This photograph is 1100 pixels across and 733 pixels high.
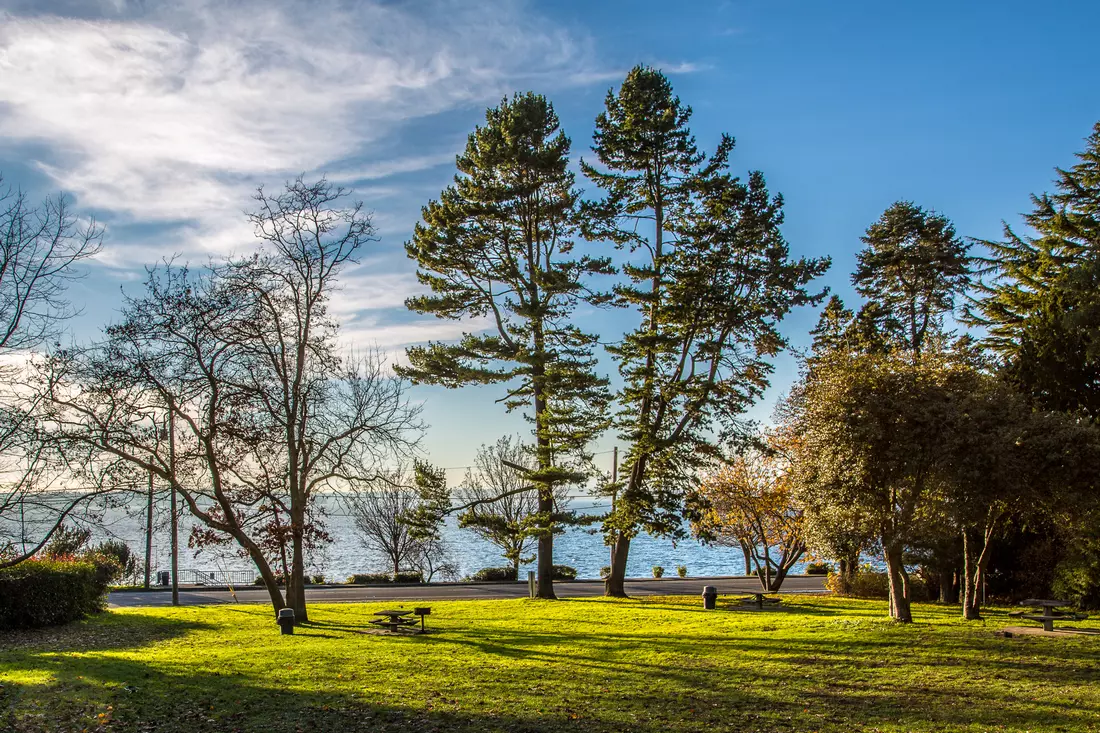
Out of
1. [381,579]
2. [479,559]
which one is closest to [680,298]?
[381,579]

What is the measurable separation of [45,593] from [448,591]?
59.6 ft

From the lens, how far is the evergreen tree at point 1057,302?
24.1 metres

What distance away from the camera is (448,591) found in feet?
122

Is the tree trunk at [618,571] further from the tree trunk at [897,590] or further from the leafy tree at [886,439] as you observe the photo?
the tree trunk at [897,590]

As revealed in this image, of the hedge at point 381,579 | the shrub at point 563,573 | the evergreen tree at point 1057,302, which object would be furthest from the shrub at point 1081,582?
the hedge at point 381,579

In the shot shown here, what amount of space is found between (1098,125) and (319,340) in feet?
108

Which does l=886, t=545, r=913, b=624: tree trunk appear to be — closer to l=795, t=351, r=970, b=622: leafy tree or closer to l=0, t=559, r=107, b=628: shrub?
l=795, t=351, r=970, b=622: leafy tree

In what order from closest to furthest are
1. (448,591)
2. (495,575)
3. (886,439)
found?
(886,439), (448,591), (495,575)

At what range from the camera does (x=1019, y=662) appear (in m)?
13.6

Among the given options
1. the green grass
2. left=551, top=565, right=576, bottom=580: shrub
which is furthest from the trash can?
left=551, top=565, right=576, bottom=580: shrub

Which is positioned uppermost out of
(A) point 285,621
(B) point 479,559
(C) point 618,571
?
(A) point 285,621

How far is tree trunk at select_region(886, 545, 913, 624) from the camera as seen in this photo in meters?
19.3

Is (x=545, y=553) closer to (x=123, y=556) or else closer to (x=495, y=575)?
(x=495, y=575)

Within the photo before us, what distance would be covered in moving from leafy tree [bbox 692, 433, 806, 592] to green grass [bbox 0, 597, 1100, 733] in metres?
11.8
